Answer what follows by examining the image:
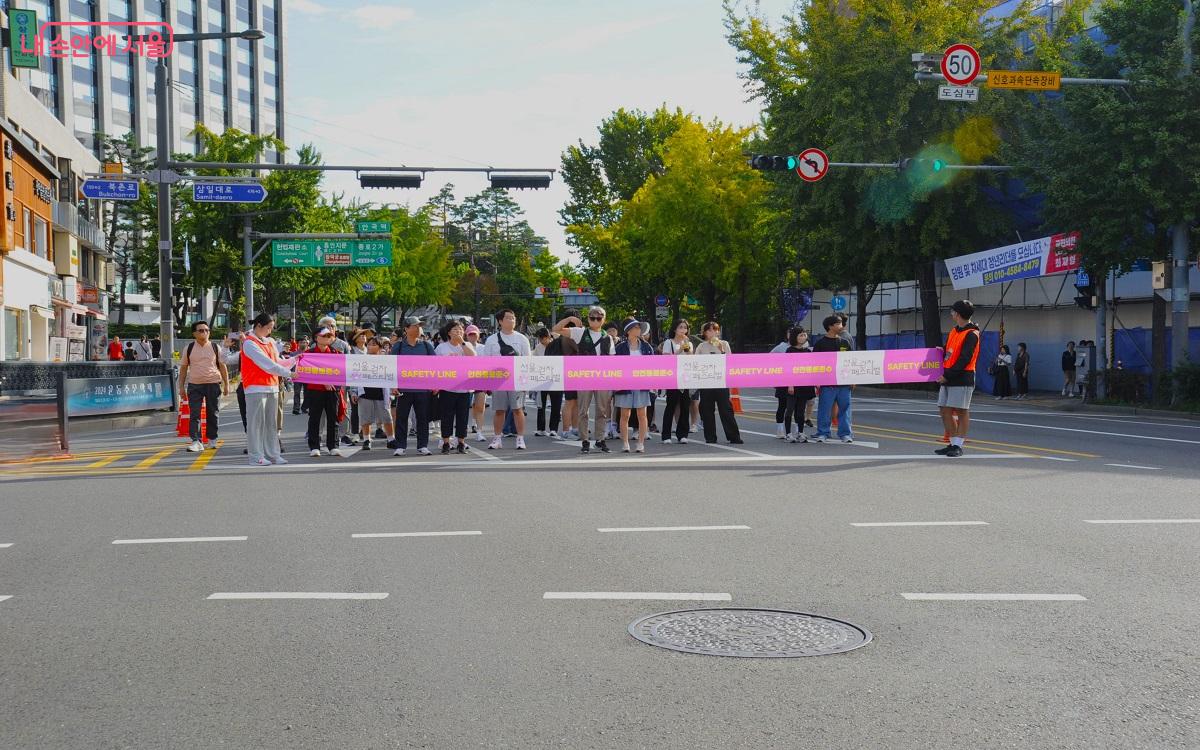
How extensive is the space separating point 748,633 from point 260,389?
10.2m

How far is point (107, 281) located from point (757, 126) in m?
44.1

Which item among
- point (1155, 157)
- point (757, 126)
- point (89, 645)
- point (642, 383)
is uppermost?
point (757, 126)

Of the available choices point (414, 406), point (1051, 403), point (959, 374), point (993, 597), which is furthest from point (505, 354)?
point (1051, 403)

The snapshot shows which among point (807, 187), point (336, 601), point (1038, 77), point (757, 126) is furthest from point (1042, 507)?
point (757, 126)

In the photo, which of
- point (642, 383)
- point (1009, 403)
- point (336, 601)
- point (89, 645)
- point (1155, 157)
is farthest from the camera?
point (1009, 403)

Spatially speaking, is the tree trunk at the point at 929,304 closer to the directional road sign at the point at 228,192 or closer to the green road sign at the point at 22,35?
the directional road sign at the point at 228,192

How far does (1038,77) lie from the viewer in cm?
1980

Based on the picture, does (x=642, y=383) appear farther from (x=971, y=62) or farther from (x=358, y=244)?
(x=358, y=244)

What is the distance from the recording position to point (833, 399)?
17391mm

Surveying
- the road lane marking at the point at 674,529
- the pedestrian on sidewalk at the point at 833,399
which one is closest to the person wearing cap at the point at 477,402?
the pedestrian on sidewalk at the point at 833,399

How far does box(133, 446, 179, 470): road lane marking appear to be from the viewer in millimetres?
14297

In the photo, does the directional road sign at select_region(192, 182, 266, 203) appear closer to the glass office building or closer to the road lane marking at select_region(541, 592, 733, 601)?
the road lane marking at select_region(541, 592, 733, 601)

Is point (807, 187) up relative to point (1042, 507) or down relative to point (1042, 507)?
up

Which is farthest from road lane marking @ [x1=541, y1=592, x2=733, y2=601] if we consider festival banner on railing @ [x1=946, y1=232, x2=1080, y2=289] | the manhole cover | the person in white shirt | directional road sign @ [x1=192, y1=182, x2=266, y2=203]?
festival banner on railing @ [x1=946, y1=232, x2=1080, y2=289]
